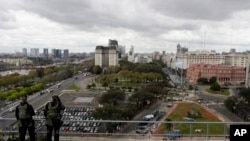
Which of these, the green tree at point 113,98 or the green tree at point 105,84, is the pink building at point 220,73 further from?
the green tree at point 113,98

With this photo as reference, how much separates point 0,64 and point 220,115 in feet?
254

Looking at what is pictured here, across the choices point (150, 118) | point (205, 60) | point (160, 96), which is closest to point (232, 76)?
point (205, 60)

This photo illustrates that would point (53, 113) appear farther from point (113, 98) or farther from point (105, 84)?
point (105, 84)

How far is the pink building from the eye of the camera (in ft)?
149

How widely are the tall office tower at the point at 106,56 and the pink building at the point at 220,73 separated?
Answer: 941 inches

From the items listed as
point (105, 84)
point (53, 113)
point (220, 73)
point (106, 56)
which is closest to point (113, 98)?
point (105, 84)

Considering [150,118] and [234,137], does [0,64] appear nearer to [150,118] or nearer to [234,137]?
[150,118]

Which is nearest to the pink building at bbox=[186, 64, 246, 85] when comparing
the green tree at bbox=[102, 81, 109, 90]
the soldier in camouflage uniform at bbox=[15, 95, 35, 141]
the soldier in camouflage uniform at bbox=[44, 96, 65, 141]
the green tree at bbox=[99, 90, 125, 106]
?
the green tree at bbox=[102, 81, 109, 90]

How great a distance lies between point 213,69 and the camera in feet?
149

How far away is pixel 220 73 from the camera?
150ft

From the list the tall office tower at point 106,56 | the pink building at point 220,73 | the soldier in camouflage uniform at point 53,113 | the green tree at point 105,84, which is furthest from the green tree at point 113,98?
the tall office tower at point 106,56

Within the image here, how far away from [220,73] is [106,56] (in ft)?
103

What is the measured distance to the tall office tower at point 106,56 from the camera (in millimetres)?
66375

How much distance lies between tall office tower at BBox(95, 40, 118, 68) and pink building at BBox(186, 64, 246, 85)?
23.9m
